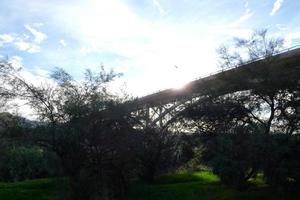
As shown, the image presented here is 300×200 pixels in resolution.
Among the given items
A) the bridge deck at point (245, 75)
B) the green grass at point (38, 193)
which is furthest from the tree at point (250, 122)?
the green grass at point (38, 193)

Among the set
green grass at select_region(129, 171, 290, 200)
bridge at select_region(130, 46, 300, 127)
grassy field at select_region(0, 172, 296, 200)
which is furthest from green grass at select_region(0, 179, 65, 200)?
bridge at select_region(130, 46, 300, 127)

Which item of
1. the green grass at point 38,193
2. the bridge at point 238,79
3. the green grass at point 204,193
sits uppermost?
the bridge at point 238,79

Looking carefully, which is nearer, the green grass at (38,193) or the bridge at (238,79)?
the green grass at (38,193)

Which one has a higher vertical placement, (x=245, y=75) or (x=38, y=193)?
(x=245, y=75)

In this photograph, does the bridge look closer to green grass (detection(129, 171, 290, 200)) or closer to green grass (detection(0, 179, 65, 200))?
green grass (detection(129, 171, 290, 200))

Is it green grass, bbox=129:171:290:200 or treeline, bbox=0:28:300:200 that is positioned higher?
treeline, bbox=0:28:300:200

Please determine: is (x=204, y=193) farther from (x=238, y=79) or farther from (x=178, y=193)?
(x=238, y=79)

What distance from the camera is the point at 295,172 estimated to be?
16.0 meters

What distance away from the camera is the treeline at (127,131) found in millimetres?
17781

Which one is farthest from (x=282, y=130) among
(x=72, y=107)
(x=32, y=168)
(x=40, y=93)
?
(x=32, y=168)

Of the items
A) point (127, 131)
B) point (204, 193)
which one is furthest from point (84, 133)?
point (204, 193)

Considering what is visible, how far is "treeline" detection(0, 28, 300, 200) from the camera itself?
17781 mm

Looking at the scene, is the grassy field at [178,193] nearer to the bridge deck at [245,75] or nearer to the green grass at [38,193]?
the green grass at [38,193]

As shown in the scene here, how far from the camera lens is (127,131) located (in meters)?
20.5
